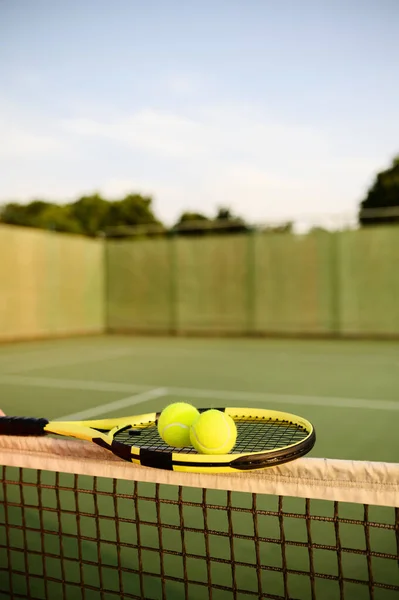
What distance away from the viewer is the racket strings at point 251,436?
1.35m

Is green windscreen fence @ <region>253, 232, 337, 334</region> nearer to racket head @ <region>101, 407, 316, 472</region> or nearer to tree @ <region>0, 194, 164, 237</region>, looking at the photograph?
racket head @ <region>101, 407, 316, 472</region>

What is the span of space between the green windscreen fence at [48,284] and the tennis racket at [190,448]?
10441mm

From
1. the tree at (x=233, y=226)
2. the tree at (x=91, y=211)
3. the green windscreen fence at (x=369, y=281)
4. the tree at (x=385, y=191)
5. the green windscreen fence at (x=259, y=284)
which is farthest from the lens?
the tree at (x=91, y=211)

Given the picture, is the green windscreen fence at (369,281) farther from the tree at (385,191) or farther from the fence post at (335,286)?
the tree at (385,191)

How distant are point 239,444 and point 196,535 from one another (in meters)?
0.91

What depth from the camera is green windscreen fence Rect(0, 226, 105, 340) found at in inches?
454

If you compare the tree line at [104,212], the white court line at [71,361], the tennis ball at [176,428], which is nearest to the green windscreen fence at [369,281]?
the white court line at [71,361]

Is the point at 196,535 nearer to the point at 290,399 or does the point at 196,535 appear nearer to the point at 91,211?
the point at 290,399

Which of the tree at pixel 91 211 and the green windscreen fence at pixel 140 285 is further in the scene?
the tree at pixel 91 211

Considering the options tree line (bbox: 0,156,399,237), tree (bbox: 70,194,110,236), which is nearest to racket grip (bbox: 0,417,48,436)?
tree line (bbox: 0,156,399,237)

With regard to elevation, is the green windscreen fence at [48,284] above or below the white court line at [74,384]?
above

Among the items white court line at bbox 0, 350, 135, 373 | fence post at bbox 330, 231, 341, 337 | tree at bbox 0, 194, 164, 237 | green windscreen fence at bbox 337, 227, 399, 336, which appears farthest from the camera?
tree at bbox 0, 194, 164, 237

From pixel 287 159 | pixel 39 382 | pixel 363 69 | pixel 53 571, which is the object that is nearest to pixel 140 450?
pixel 53 571

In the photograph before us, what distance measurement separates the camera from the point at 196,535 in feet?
7.04
